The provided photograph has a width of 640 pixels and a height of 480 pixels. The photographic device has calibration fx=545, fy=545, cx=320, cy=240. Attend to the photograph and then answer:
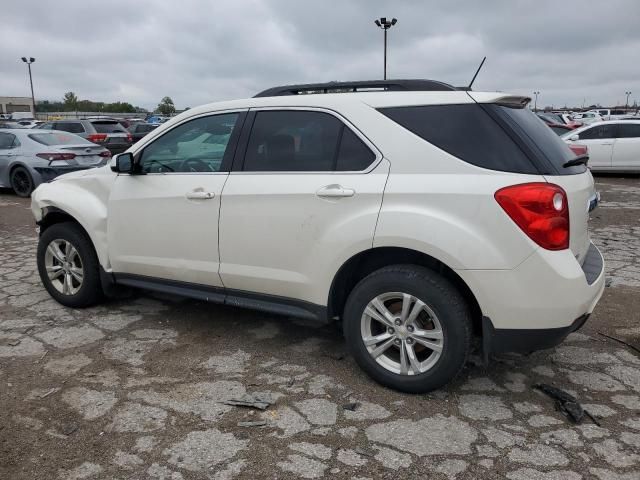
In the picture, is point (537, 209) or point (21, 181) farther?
point (21, 181)

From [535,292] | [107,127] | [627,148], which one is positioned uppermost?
[107,127]

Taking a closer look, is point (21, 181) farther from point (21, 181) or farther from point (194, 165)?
point (194, 165)

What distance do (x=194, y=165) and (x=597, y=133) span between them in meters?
12.9

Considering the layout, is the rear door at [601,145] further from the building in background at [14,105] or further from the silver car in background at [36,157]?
the building in background at [14,105]

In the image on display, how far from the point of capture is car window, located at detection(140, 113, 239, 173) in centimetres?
386

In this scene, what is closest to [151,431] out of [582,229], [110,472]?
[110,472]

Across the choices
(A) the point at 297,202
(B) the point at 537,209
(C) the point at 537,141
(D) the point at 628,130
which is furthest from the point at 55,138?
(D) the point at 628,130

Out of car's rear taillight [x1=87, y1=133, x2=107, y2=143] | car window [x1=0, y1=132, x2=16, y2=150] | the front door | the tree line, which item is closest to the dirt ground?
the front door

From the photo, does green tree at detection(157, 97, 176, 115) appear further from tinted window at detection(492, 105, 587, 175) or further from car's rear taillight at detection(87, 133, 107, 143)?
tinted window at detection(492, 105, 587, 175)

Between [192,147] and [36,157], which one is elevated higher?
[192,147]

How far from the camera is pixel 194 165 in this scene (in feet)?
13.1

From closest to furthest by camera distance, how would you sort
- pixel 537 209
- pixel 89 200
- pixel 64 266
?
pixel 537 209, pixel 89 200, pixel 64 266

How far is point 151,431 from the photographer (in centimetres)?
290

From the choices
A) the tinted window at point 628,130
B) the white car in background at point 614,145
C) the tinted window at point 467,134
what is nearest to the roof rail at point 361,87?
the tinted window at point 467,134
